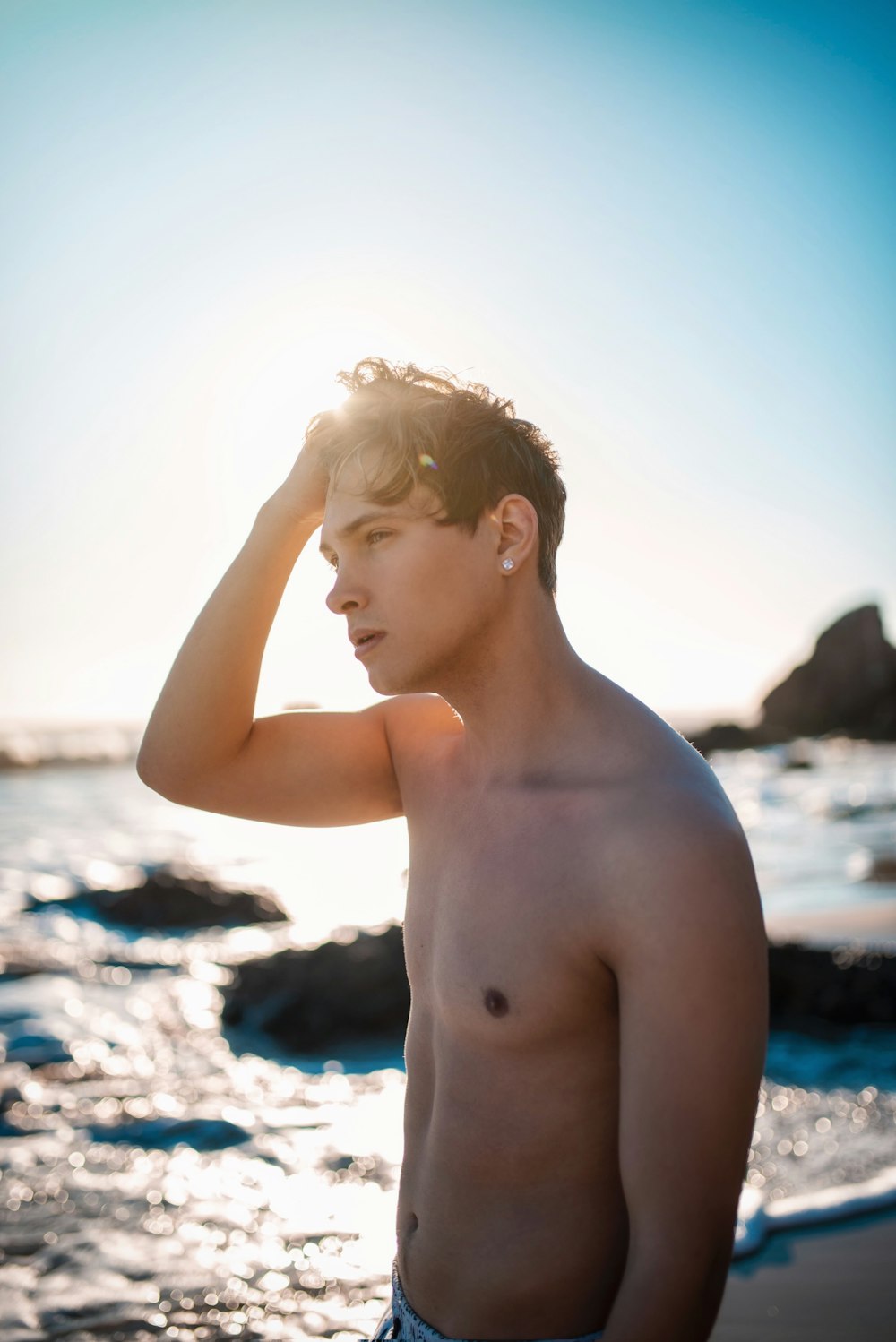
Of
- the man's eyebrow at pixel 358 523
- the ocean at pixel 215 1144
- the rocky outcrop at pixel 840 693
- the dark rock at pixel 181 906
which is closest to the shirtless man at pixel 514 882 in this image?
the man's eyebrow at pixel 358 523

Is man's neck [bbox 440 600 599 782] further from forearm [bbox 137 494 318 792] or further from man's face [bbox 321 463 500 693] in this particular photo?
forearm [bbox 137 494 318 792]

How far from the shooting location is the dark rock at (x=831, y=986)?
25.9 feet

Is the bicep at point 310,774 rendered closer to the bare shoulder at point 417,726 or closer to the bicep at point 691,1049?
the bare shoulder at point 417,726

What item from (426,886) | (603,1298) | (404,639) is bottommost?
(603,1298)

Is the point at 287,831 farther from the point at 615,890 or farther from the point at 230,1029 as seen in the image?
the point at 615,890

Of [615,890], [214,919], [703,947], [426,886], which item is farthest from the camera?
[214,919]

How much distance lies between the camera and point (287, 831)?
30359 millimetres

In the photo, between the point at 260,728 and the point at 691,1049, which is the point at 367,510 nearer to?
the point at 260,728

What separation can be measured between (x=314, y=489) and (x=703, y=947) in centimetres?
142

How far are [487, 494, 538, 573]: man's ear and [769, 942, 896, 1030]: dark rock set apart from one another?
6756 mm

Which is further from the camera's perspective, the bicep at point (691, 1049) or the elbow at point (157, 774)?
the elbow at point (157, 774)

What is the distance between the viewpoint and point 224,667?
2.37 m

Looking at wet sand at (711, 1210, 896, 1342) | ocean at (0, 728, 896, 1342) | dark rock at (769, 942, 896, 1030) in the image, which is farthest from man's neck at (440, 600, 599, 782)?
dark rock at (769, 942, 896, 1030)

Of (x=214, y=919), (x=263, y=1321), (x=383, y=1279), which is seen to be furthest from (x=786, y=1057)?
(x=214, y=919)
